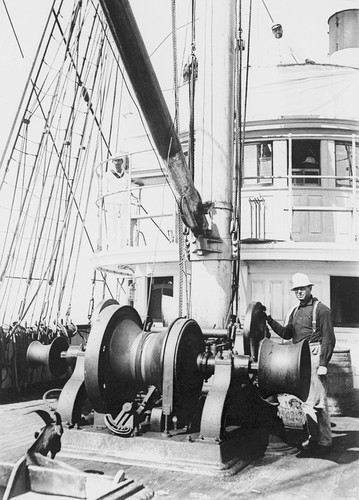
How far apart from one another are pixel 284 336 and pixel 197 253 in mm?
1182

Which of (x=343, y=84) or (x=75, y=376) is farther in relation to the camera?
(x=343, y=84)

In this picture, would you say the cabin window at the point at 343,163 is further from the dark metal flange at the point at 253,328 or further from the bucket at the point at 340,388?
the dark metal flange at the point at 253,328

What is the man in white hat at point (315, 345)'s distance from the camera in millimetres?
4762

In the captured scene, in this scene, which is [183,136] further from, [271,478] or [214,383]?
[271,478]

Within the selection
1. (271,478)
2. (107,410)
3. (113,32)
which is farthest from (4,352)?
(113,32)

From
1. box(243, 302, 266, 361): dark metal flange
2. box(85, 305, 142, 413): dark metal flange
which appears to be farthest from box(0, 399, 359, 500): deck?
box(243, 302, 266, 361): dark metal flange

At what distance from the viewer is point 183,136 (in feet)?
29.8

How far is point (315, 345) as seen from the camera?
511 centimetres

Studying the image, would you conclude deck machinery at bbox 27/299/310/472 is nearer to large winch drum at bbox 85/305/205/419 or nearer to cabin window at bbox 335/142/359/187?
large winch drum at bbox 85/305/205/419

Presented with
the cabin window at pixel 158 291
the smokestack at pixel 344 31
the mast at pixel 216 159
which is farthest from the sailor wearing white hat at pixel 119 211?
the smokestack at pixel 344 31

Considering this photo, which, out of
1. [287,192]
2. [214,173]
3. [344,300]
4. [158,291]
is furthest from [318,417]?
[158,291]

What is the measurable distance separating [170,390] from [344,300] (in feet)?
13.1

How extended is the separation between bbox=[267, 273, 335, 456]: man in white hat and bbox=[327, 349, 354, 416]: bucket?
1275 mm

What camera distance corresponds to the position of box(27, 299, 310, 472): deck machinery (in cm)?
423
